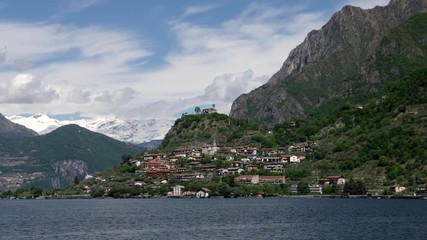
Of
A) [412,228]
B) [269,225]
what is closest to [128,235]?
[269,225]

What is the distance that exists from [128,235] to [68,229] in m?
20.2

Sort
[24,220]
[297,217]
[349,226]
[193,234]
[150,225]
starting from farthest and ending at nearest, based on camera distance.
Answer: [24,220]
[297,217]
[150,225]
[349,226]
[193,234]

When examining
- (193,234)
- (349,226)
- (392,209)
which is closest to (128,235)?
(193,234)

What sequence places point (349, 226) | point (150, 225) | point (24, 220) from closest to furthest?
point (349, 226) < point (150, 225) < point (24, 220)

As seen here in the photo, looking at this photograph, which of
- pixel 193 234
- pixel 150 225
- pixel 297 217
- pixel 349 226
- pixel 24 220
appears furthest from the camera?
pixel 24 220

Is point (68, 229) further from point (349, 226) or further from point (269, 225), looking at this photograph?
point (349, 226)

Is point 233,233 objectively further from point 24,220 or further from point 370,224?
point 24,220

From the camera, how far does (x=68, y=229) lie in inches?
5034

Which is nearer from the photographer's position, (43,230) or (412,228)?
(412,228)

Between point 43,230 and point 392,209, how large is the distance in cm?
8499

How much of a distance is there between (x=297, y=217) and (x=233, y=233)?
117ft

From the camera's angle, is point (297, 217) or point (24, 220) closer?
point (297, 217)

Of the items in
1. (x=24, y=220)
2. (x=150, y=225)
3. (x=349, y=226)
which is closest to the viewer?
(x=349, y=226)

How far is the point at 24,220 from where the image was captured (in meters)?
159
